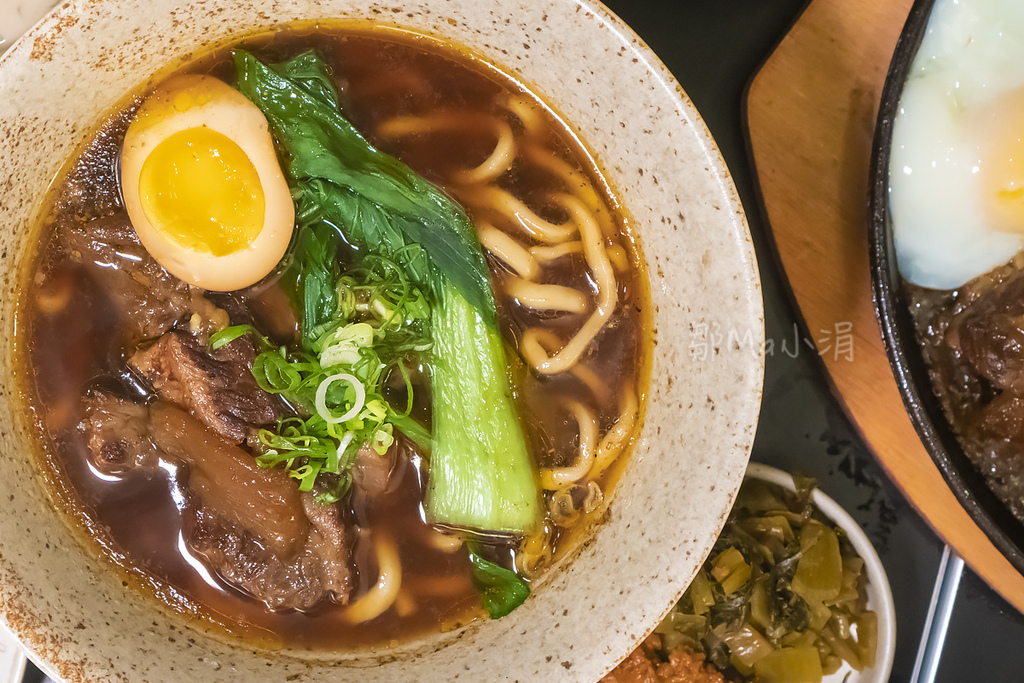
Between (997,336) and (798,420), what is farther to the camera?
(798,420)

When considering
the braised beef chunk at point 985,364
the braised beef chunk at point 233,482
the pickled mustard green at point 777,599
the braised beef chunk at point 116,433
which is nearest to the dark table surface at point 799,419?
the pickled mustard green at point 777,599

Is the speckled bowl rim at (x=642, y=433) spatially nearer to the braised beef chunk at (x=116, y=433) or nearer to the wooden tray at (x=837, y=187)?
the braised beef chunk at (x=116, y=433)

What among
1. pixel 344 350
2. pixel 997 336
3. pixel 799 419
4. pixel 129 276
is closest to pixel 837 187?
pixel 997 336

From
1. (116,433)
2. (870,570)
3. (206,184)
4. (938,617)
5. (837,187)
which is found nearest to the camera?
(206,184)

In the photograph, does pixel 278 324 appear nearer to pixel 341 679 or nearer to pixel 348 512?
pixel 348 512

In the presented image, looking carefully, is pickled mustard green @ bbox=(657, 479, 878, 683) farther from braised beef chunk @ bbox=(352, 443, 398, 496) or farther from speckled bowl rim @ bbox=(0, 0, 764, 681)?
braised beef chunk @ bbox=(352, 443, 398, 496)

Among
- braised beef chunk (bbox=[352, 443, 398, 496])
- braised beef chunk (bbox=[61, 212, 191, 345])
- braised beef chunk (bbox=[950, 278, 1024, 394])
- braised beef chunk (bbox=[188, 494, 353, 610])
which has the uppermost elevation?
braised beef chunk (bbox=[950, 278, 1024, 394])

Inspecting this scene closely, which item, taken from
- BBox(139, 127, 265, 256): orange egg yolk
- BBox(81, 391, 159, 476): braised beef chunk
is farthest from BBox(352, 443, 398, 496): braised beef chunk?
BBox(139, 127, 265, 256): orange egg yolk

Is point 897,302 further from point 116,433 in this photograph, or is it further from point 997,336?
point 116,433
